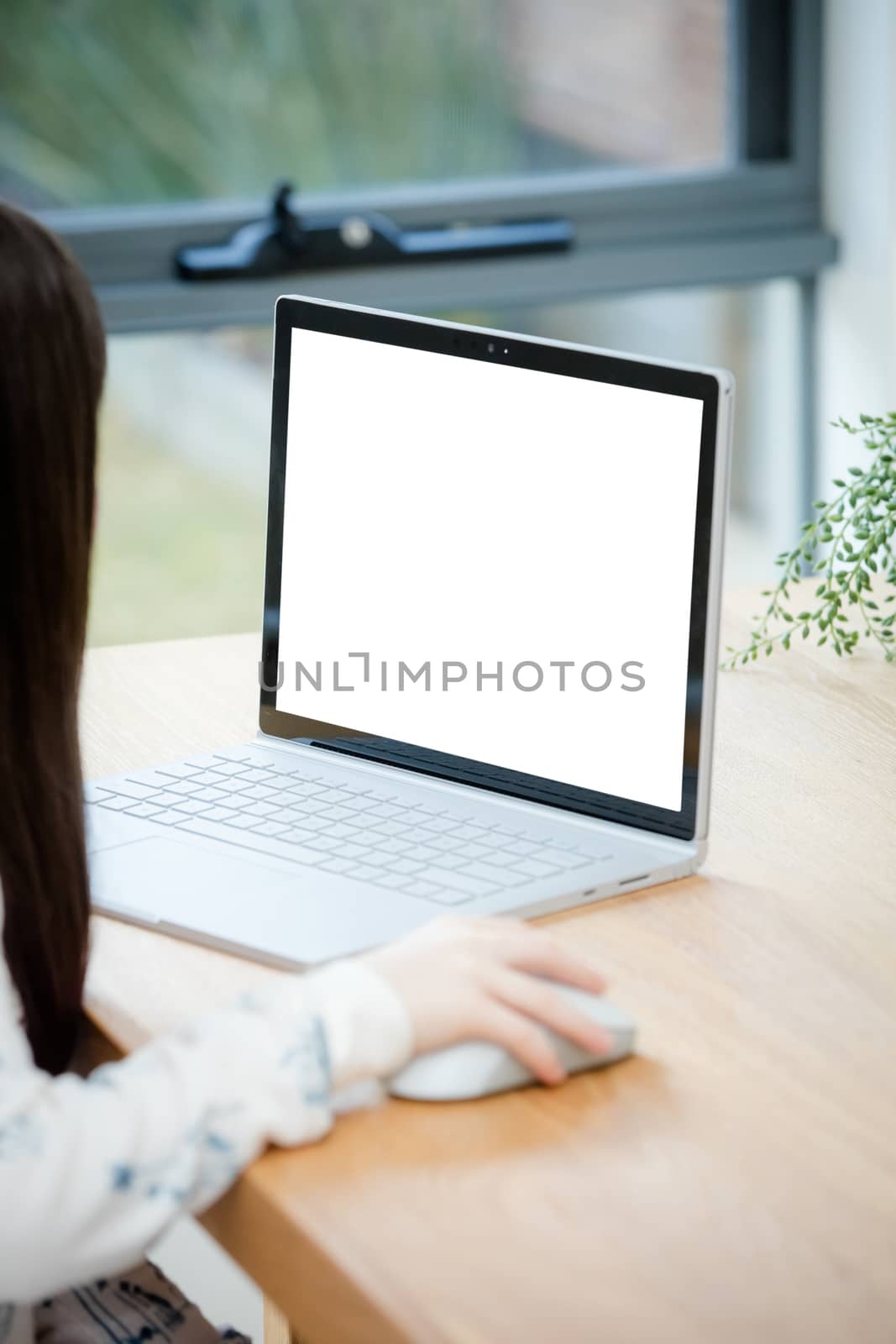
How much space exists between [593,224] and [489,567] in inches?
62.7

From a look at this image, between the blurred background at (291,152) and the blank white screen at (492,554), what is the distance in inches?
45.0

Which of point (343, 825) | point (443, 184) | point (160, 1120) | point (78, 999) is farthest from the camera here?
point (443, 184)

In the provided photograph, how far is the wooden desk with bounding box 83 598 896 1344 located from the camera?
56 cm

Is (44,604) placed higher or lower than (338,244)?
lower

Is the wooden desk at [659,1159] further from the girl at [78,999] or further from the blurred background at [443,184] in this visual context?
the blurred background at [443,184]

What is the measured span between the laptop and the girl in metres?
0.09

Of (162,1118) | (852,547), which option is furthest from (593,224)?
(162,1118)

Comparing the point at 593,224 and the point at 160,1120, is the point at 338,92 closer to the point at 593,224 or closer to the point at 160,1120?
the point at 593,224

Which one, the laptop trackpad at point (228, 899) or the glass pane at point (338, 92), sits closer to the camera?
the laptop trackpad at point (228, 899)

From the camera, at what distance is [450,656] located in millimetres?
972

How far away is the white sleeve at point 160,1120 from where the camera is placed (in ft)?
2.02

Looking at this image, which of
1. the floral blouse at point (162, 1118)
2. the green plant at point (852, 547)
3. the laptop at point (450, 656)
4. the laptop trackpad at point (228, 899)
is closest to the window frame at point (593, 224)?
the green plant at point (852, 547)

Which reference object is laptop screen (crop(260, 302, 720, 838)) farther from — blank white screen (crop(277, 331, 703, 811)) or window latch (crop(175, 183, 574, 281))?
window latch (crop(175, 183, 574, 281))

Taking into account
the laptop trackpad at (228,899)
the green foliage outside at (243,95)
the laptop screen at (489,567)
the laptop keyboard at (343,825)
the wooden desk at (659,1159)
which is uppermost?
the green foliage outside at (243,95)
